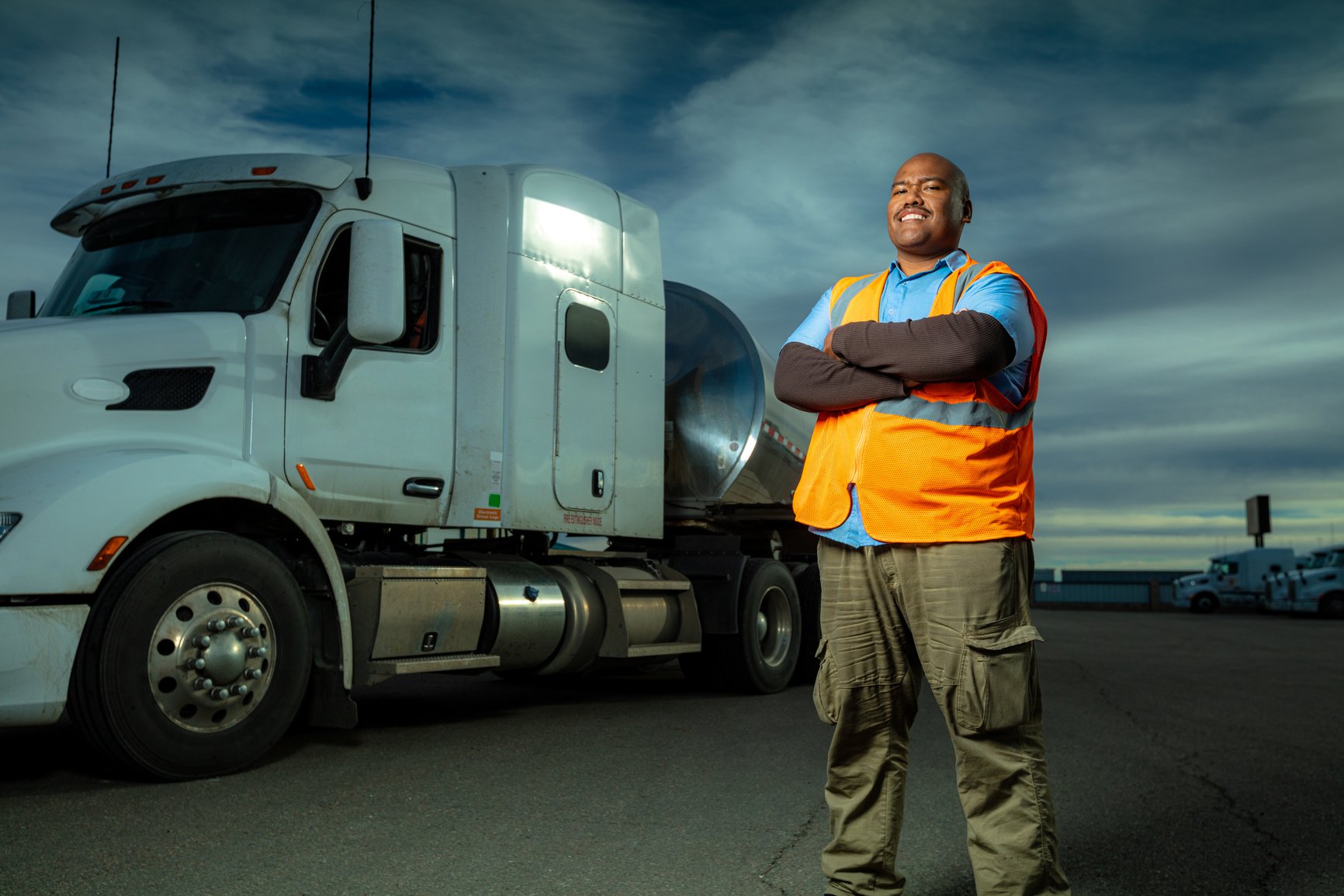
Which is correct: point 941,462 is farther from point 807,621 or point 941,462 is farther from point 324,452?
point 807,621

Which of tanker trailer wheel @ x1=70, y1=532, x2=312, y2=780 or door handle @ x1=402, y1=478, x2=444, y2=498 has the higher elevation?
door handle @ x1=402, y1=478, x2=444, y2=498

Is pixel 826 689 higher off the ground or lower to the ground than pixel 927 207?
lower

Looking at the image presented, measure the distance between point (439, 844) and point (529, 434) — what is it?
3583 mm

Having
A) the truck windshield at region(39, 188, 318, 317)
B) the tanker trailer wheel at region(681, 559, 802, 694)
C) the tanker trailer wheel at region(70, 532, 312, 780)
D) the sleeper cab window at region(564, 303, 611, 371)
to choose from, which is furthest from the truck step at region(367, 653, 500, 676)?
the tanker trailer wheel at region(681, 559, 802, 694)

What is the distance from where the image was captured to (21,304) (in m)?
7.08

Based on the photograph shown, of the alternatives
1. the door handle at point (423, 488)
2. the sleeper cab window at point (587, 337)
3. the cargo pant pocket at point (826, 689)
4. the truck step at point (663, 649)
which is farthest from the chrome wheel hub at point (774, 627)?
the cargo pant pocket at point (826, 689)

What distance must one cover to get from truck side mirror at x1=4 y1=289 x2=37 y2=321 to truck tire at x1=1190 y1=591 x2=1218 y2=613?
39179mm

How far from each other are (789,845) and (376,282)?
3.20 metres

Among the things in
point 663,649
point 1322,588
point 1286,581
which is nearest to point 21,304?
point 663,649

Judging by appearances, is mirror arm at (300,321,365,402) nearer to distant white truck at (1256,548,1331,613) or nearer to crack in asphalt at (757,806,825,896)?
crack in asphalt at (757,806,825,896)

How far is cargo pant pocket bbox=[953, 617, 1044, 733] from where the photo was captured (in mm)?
2820

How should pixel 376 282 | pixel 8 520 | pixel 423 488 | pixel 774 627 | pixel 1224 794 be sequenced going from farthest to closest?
pixel 774 627 < pixel 423 488 < pixel 376 282 < pixel 1224 794 < pixel 8 520

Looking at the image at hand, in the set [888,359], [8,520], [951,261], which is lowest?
[8,520]

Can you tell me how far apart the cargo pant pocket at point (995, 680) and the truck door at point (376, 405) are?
4.24 metres
